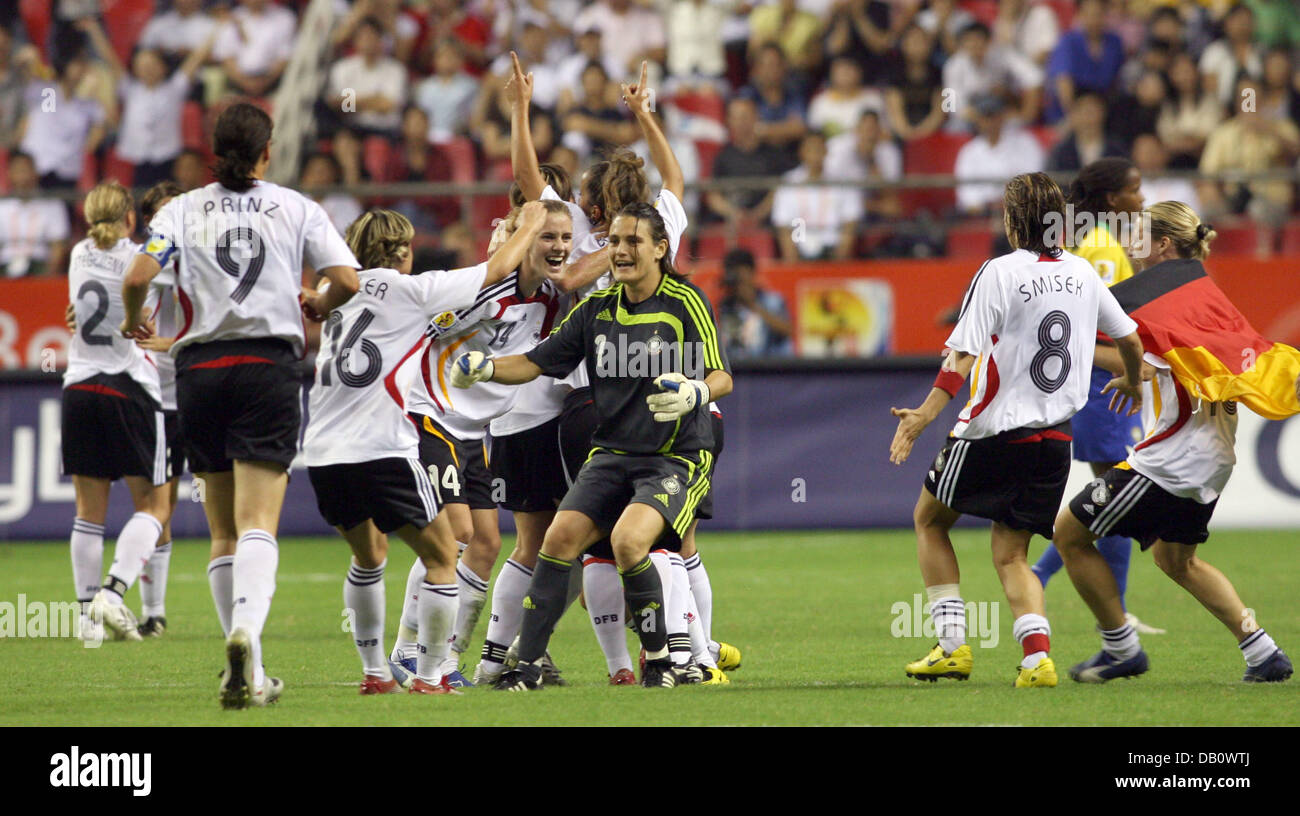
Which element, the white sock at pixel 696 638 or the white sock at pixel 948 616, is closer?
the white sock at pixel 948 616

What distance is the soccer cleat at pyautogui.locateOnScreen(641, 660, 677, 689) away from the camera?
6484 mm

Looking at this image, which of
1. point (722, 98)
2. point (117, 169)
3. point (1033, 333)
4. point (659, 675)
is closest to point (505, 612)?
point (659, 675)

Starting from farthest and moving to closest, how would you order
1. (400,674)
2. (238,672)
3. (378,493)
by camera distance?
(400,674)
(378,493)
(238,672)

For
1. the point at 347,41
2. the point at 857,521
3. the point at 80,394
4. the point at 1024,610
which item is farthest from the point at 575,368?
the point at 347,41

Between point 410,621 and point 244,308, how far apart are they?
187cm

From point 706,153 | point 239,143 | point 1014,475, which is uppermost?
point 706,153

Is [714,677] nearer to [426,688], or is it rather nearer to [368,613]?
[426,688]

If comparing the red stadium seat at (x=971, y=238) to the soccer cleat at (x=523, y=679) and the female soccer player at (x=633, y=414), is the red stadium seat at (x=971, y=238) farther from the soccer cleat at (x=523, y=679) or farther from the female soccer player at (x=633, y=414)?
the soccer cleat at (x=523, y=679)

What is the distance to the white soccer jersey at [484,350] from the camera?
718 centimetres

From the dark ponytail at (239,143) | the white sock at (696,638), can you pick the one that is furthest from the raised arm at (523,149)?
the white sock at (696,638)

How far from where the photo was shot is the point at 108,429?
29.5 ft

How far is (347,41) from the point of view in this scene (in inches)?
706

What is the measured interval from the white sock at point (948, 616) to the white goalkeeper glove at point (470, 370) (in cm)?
203

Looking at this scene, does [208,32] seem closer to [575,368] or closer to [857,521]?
[857,521]
